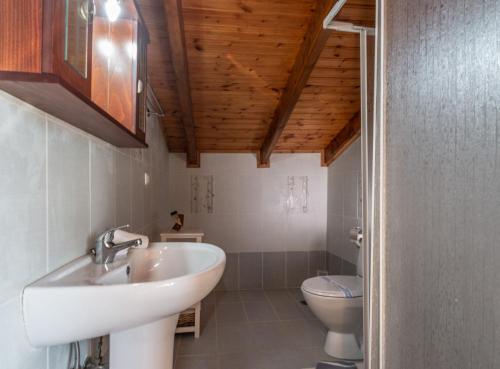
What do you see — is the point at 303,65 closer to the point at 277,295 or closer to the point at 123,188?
the point at 123,188

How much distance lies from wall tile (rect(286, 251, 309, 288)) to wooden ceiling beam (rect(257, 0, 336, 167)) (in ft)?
4.54

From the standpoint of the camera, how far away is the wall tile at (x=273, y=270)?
3395mm

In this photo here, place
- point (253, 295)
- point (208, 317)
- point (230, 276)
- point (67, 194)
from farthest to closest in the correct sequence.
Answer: point (230, 276) < point (253, 295) < point (208, 317) < point (67, 194)

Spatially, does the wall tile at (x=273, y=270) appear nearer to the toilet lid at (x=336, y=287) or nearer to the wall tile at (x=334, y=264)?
the wall tile at (x=334, y=264)

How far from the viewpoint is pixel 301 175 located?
349 centimetres

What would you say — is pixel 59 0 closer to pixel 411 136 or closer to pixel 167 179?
pixel 411 136

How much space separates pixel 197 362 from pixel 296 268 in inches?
69.3

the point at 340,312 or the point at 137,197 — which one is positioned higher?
the point at 137,197

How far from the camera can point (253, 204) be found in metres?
3.40

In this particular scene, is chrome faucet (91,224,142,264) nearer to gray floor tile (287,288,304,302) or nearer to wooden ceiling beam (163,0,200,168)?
wooden ceiling beam (163,0,200,168)

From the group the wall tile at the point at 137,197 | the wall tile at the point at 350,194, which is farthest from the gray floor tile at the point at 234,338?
the wall tile at the point at 350,194

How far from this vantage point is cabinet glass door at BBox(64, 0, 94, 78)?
24.6 inches

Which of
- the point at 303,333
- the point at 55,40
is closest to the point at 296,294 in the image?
the point at 303,333

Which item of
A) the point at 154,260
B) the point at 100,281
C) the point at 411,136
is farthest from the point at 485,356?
the point at 154,260
